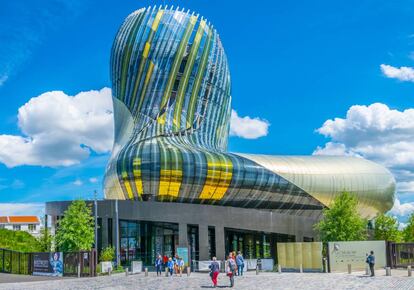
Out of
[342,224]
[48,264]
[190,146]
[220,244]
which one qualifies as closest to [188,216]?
[220,244]

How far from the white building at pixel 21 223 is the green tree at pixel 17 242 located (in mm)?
80531

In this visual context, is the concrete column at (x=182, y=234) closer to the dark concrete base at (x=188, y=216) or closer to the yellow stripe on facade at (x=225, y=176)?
the dark concrete base at (x=188, y=216)

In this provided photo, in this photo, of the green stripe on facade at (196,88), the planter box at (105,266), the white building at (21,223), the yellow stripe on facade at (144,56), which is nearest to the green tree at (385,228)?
the green stripe on facade at (196,88)

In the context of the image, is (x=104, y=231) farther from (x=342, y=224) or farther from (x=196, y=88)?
(x=196, y=88)

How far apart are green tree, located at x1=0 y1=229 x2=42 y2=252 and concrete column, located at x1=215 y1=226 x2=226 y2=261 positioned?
22.3 m

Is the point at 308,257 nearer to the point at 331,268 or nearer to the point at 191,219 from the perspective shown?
the point at 331,268

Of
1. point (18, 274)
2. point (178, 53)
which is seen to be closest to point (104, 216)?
point (18, 274)

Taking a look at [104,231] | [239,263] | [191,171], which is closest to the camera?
Result: [239,263]

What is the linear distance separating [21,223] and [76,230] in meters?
111

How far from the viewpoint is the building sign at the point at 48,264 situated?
38438mm

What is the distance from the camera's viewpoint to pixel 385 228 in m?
73.2

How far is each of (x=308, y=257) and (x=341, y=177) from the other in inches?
1273

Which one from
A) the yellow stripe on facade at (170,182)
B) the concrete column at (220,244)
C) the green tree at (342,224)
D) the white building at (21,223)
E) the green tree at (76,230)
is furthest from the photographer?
the white building at (21,223)

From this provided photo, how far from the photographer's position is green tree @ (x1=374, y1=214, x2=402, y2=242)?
72.2 metres
